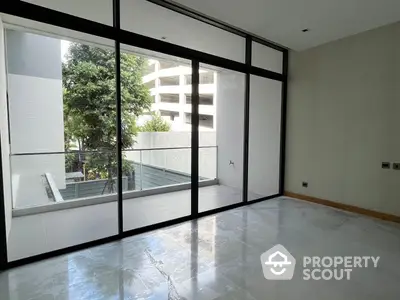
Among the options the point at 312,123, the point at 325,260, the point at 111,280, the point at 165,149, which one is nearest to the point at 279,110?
the point at 312,123

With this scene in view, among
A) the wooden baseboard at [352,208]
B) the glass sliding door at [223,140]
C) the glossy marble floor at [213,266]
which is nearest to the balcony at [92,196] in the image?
the glass sliding door at [223,140]

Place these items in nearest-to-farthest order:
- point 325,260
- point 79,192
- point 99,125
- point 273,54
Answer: point 325,260, point 99,125, point 79,192, point 273,54

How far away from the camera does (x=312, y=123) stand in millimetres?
4781

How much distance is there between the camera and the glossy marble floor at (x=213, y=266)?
2.14 m

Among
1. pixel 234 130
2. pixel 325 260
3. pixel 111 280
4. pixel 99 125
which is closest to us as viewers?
pixel 111 280

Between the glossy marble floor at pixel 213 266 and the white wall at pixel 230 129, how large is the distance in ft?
7.50

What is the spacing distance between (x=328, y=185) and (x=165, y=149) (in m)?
3.21

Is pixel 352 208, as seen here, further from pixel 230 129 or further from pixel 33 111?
pixel 33 111

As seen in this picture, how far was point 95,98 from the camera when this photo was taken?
419 centimetres

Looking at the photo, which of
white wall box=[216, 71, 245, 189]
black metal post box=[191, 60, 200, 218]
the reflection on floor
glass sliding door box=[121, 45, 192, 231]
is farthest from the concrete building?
the reflection on floor

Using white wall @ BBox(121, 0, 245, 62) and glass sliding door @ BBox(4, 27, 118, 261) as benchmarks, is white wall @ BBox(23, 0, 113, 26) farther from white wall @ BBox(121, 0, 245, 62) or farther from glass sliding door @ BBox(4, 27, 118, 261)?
glass sliding door @ BBox(4, 27, 118, 261)

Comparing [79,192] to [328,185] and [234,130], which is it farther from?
[328,185]

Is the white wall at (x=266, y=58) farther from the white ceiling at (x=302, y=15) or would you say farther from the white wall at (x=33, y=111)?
the white wall at (x=33, y=111)

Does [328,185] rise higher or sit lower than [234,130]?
lower
